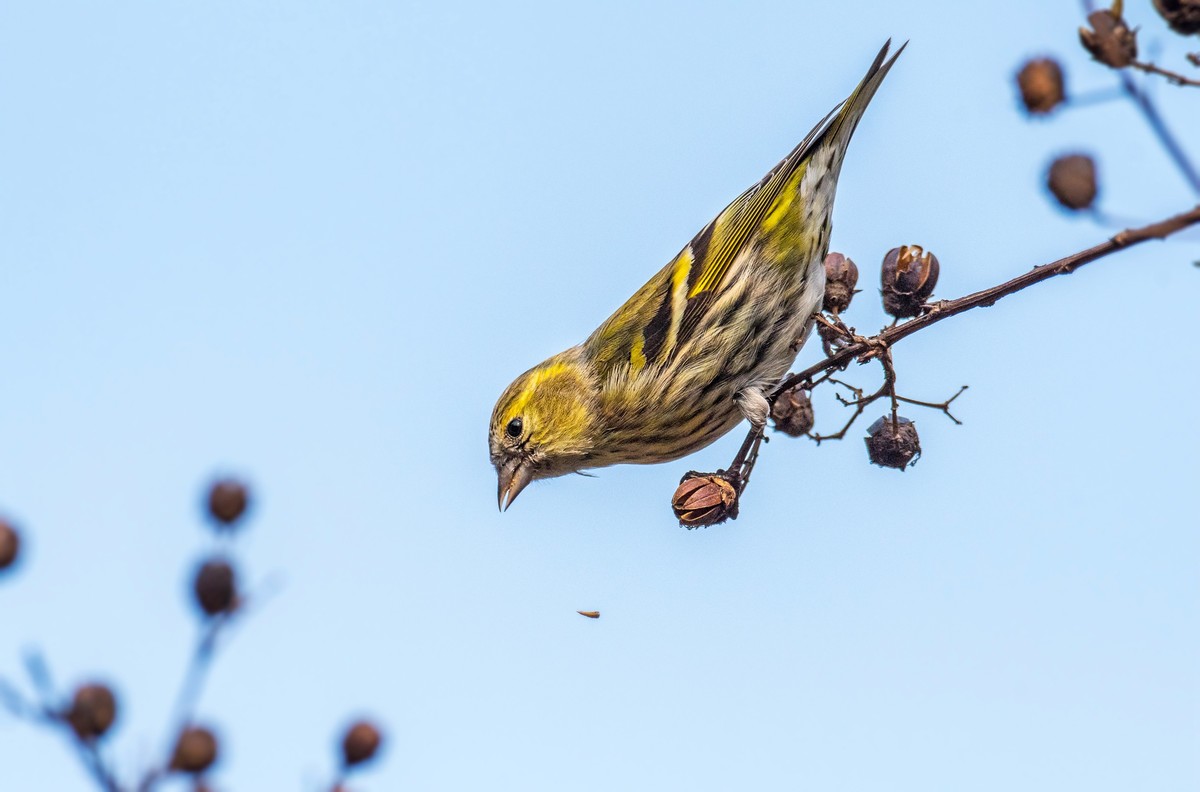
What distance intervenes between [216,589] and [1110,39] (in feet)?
5.50

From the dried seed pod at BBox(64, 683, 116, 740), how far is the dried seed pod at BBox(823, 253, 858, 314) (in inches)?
131

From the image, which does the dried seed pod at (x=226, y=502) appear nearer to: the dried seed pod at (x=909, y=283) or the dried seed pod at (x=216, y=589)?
the dried seed pod at (x=216, y=589)

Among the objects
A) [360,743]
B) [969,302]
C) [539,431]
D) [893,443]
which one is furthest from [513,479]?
[360,743]

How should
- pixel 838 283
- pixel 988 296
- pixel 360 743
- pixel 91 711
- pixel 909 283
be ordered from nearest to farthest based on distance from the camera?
pixel 91 711 < pixel 360 743 < pixel 988 296 < pixel 909 283 < pixel 838 283

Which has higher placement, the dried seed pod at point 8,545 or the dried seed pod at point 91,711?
the dried seed pod at point 8,545

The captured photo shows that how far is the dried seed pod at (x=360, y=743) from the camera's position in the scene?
6.39ft

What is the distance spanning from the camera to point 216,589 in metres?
1.70

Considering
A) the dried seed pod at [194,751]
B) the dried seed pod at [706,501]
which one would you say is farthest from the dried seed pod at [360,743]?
the dried seed pod at [706,501]

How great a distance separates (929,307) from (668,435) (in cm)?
194

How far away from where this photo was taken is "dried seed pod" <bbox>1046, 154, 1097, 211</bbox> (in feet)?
7.14

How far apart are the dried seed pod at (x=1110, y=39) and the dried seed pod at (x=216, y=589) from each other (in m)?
1.63

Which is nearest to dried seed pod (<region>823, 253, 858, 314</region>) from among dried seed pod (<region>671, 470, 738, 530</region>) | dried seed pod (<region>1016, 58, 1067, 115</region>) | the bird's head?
dried seed pod (<region>671, 470, 738, 530</region>)

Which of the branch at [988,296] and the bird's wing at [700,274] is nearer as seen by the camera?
the branch at [988,296]

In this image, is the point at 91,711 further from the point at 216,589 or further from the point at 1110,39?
the point at 1110,39
